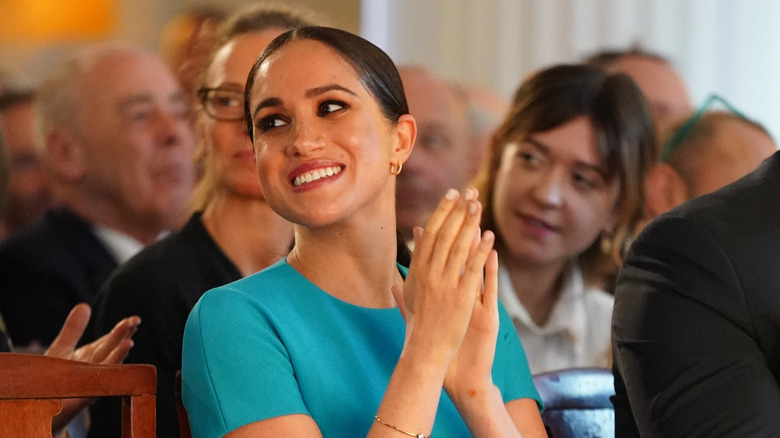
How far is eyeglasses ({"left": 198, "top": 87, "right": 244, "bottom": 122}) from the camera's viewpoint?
1.88m

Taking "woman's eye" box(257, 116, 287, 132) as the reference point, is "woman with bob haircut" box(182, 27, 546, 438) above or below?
below

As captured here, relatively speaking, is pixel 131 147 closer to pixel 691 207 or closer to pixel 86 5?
pixel 86 5

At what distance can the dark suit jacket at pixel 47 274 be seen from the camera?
2477 mm

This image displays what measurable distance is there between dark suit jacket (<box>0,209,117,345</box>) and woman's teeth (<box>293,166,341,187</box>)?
127 centimetres

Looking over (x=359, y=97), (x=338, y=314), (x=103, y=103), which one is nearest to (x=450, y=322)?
(x=338, y=314)

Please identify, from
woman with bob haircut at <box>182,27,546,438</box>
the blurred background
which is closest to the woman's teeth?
woman with bob haircut at <box>182,27,546,438</box>

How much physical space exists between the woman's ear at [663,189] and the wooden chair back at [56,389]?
1.47 m

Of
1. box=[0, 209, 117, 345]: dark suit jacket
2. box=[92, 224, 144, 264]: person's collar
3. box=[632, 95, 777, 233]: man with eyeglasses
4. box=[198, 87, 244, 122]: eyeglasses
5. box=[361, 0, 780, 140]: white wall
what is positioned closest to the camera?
box=[198, 87, 244, 122]: eyeglasses

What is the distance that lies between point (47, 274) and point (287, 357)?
145 cm

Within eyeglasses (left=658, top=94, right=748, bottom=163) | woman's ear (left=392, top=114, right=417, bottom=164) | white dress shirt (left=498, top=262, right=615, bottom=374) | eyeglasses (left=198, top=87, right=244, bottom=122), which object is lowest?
white dress shirt (left=498, top=262, right=615, bottom=374)

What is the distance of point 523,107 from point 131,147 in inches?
45.3

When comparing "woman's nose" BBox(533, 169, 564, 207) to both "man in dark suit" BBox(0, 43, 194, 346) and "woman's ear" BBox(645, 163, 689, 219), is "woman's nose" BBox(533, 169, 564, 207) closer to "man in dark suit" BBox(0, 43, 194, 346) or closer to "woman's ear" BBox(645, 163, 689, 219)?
"woman's ear" BBox(645, 163, 689, 219)

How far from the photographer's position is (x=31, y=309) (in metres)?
2.51

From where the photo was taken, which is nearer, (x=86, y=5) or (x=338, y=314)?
(x=338, y=314)
